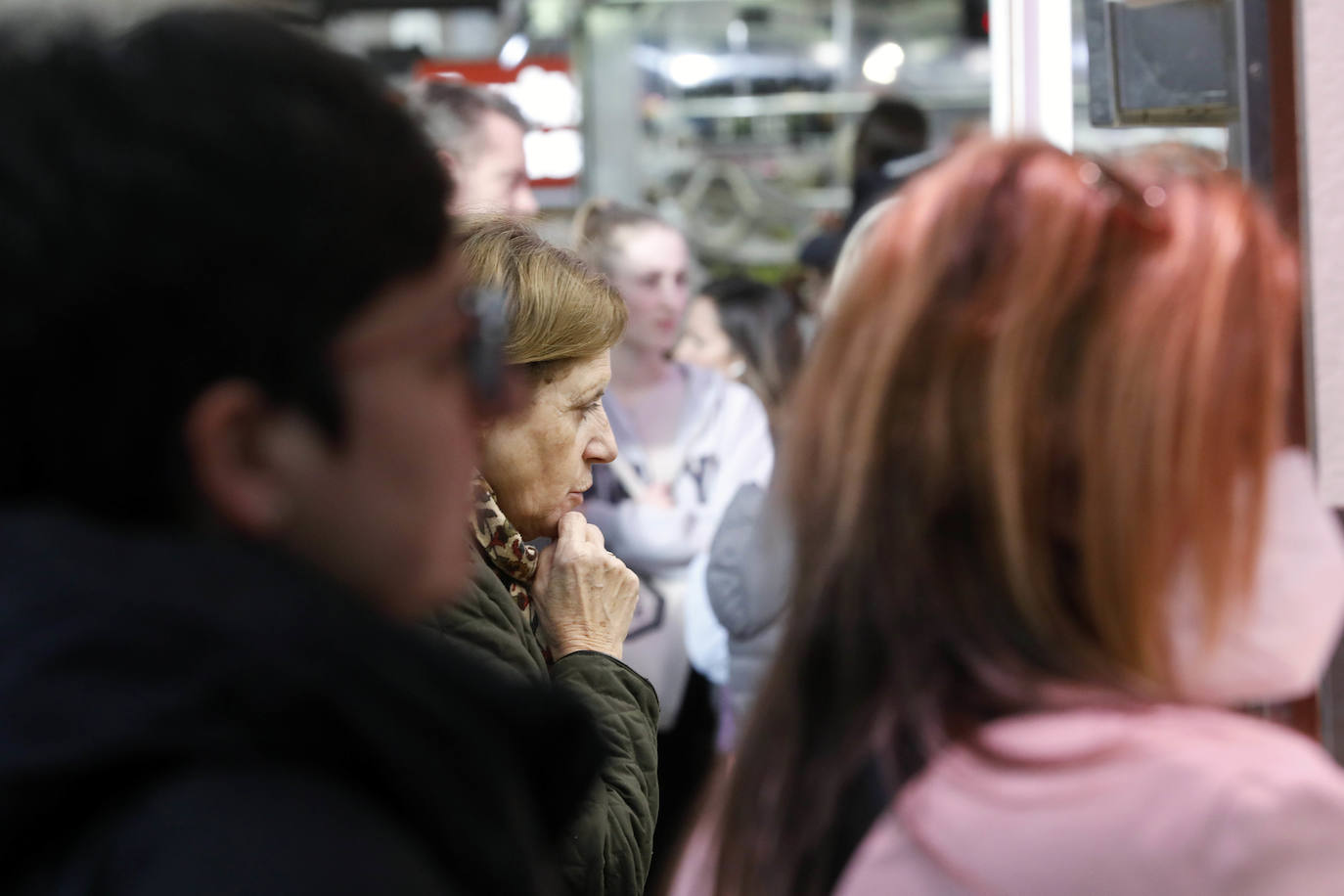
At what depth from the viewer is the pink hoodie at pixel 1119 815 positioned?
89cm

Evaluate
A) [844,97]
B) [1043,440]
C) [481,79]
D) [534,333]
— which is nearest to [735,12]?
[844,97]

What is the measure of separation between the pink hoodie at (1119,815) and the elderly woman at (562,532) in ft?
2.78

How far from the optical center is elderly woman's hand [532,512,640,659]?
2008mm

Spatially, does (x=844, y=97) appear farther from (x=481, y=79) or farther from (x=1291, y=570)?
(x=1291, y=570)

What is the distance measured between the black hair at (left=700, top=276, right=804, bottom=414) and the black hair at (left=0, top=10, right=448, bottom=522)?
369cm

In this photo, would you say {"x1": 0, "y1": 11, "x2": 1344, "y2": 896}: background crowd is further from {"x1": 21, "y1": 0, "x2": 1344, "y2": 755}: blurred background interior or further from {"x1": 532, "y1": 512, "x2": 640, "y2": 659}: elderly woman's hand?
{"x1": 21, "y1": 0, "x2": 1344, "y2": 755}: blurred background interior

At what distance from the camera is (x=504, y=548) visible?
1951 mm

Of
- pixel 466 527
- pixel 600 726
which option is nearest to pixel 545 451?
pixel 600 726

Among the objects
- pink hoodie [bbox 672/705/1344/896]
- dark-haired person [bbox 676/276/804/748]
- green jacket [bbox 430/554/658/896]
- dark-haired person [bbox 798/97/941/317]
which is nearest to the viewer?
pink hoodie [bbox 672/705/1344/896]

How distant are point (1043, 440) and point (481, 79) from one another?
842cm

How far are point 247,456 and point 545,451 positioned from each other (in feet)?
4.28

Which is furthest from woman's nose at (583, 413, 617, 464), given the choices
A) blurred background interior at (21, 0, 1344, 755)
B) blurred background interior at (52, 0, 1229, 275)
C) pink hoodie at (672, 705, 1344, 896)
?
blurred background interior at (52, 0, 1229, 275)

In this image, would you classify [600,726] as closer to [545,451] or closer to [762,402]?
[545,451]

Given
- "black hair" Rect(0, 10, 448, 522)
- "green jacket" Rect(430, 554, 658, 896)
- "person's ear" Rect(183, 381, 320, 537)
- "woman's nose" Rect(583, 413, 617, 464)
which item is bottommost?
"green jacket" Rect(430, 554, 658, 896)
